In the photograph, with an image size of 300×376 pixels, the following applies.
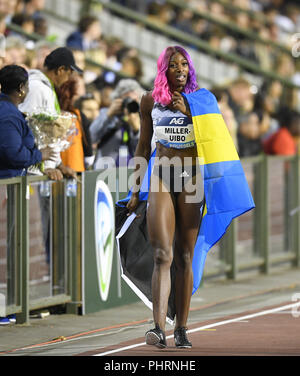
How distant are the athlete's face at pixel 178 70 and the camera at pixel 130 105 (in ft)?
11.9

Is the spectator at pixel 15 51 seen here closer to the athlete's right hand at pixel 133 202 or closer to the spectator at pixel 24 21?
the athlete's right hand at pixel 133 202

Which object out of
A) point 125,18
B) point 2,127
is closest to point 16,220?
point 2,127

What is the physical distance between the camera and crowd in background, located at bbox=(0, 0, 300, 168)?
13094 mm

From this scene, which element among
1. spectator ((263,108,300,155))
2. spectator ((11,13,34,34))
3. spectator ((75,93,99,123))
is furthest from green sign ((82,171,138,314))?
spectator ((11,13,34,34))

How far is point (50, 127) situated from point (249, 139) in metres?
5.60

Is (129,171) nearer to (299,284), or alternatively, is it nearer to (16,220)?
(16,220)

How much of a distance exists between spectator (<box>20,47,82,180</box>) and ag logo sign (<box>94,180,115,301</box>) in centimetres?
57

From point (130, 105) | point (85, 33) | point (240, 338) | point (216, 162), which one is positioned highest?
point (85, 33)

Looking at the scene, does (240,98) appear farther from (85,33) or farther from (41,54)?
(41,54)

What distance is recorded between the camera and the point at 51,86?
442 inches

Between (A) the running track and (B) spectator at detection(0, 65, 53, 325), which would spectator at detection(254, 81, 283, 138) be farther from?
(B) spectator at detection(0, 65, 53, 325)

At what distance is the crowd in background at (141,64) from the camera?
13.1m

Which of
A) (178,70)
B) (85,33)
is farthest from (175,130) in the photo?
(85,33)
